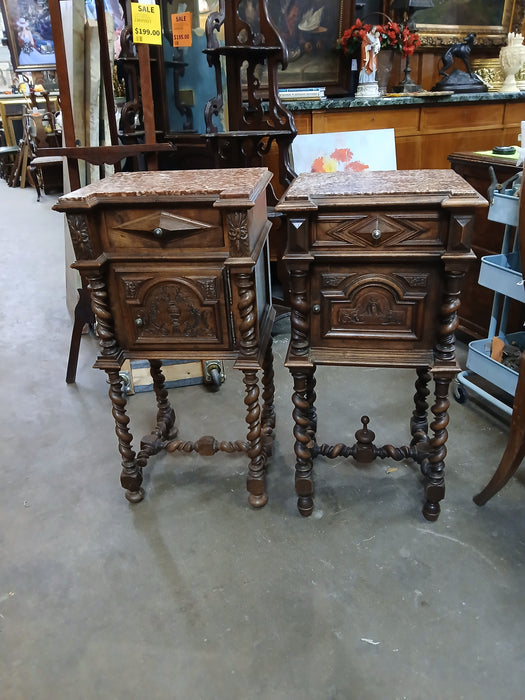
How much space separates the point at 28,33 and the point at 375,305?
9.79 m

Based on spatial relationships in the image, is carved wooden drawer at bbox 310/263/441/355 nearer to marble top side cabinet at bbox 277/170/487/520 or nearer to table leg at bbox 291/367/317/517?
marble top side cabinet at bbox 277/170/487/520

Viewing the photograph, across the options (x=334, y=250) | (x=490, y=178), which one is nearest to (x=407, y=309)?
(x=334, y=250)

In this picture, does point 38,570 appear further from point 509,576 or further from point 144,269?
point 509,576

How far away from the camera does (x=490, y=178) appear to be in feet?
8.23

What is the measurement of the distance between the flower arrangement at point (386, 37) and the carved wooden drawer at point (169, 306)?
117 inches

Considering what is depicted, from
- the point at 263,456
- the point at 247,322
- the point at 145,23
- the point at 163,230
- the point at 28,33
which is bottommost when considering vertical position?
the point at 263,456

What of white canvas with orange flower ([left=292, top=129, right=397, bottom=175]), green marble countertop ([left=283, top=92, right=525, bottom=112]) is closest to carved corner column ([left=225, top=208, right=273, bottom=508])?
white canvas with orange flower ([left=292, top=129, right=397, bottom=175])

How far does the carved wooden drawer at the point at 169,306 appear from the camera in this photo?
1.58 metres

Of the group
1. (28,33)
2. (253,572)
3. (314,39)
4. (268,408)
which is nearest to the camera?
(253,572)

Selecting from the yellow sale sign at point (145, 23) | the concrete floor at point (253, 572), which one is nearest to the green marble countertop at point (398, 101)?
the yellow sale sign at point (145, 23)

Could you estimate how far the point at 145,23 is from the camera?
6.49ft

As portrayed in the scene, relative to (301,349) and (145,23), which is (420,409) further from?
(145,23)

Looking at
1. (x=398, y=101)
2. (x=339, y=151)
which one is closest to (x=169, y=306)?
(x=339, y=151)

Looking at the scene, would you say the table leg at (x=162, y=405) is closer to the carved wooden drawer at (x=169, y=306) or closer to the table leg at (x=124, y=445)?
the table leg at (x=124, y=445)
